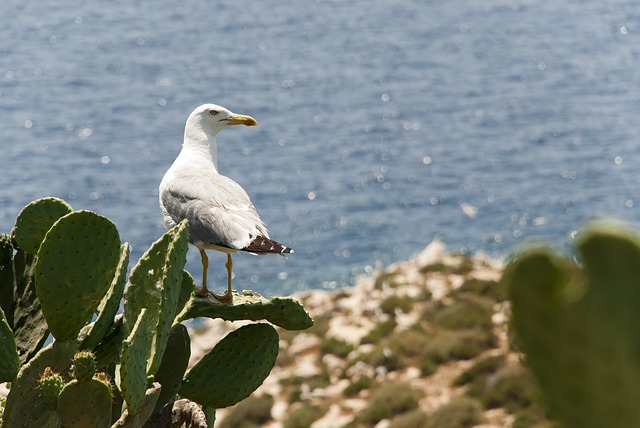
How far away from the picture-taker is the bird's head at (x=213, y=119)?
6145mm

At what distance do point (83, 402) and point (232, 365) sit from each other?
3.56 feet

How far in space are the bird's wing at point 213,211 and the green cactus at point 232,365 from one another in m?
0.44

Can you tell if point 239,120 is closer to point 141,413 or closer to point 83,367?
point 141,413

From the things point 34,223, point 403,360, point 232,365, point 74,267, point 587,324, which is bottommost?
point 403,360

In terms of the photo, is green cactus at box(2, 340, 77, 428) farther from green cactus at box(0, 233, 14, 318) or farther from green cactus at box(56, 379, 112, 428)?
green cactus at box(0, 233, 14, 318)

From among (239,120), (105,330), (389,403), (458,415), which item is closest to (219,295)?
(105,330)

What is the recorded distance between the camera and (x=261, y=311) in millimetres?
4801

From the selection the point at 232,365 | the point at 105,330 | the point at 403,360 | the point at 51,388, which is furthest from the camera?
the point at 403,360

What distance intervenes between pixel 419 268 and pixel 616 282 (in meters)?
27.2

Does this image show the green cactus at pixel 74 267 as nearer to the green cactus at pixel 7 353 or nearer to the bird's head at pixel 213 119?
the green cactus at pixel 7 353

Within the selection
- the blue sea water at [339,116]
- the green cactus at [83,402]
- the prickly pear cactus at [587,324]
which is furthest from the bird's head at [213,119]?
the blue sea water at [339,116]

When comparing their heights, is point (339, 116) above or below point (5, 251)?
below

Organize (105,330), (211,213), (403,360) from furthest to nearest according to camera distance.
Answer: (403,360) < (211,213) < (105,330)

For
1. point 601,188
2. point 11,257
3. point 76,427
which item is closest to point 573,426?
point 76,427
